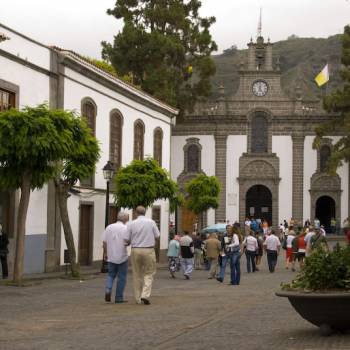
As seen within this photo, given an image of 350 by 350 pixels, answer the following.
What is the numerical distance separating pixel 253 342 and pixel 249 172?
44.0 metres

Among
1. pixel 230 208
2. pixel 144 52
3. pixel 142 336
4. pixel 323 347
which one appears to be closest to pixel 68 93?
pixel 142 336

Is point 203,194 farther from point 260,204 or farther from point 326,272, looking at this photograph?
point 326,272

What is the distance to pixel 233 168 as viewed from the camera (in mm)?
52562

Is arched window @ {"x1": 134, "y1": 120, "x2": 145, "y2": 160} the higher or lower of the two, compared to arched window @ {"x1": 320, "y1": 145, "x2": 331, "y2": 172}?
lower

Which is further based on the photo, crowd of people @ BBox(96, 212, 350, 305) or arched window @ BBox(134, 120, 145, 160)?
arched window @ BBox(134, 120, 145, 160)

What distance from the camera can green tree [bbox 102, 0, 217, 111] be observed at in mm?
44156

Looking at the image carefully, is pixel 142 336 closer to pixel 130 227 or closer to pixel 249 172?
pixel 130 227

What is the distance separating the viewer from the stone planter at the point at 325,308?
8.95 m

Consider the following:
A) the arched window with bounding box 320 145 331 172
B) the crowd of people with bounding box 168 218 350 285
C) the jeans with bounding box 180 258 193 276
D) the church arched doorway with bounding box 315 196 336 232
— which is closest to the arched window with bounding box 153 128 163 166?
the crowd of people with bounding box 168 218 350 285

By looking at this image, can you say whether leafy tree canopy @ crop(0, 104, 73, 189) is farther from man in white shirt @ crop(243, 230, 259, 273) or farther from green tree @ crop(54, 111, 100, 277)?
man in white shirt @ crop(243, 230, 259, 273)

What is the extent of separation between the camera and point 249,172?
173 feet

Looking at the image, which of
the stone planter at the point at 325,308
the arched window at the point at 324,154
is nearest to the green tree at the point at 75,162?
the stone planter at the point at 325,308

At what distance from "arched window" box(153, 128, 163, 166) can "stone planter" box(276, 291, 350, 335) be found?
24.1 metres

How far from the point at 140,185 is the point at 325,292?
1626 cm
